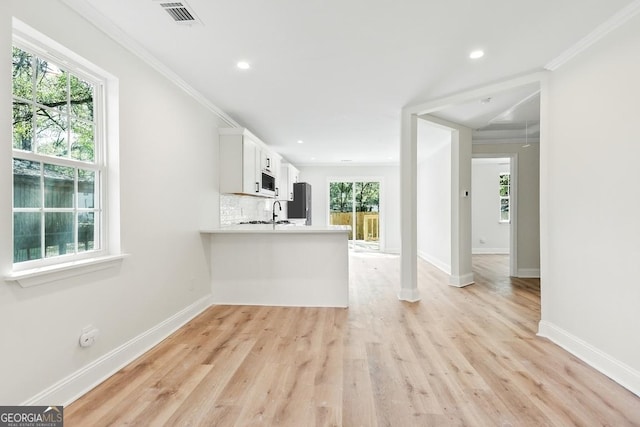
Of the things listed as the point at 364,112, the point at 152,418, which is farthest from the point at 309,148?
the point at 152,418

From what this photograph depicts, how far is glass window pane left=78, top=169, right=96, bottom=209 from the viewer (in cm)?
201

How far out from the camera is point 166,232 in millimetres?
2781

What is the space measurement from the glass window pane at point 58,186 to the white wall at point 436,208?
207 inches

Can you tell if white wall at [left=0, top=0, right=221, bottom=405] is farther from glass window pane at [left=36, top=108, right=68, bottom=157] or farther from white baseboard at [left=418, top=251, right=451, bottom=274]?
white baseboard at [left=418, top=251, right=451, bottom=274]

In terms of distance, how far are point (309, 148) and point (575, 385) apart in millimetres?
5307

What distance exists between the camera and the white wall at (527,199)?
5180 millimetres

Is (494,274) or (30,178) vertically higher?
(30,178)

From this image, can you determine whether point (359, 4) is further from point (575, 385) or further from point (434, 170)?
point (434, 170)

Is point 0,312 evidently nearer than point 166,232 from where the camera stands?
Yes

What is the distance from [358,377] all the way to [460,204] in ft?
11.1

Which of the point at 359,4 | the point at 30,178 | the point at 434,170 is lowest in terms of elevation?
the point at 30,178

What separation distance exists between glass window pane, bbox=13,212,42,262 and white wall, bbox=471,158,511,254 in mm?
8591

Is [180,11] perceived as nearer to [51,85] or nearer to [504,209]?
[51,85]

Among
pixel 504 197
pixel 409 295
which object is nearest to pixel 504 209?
pixel 504 197
